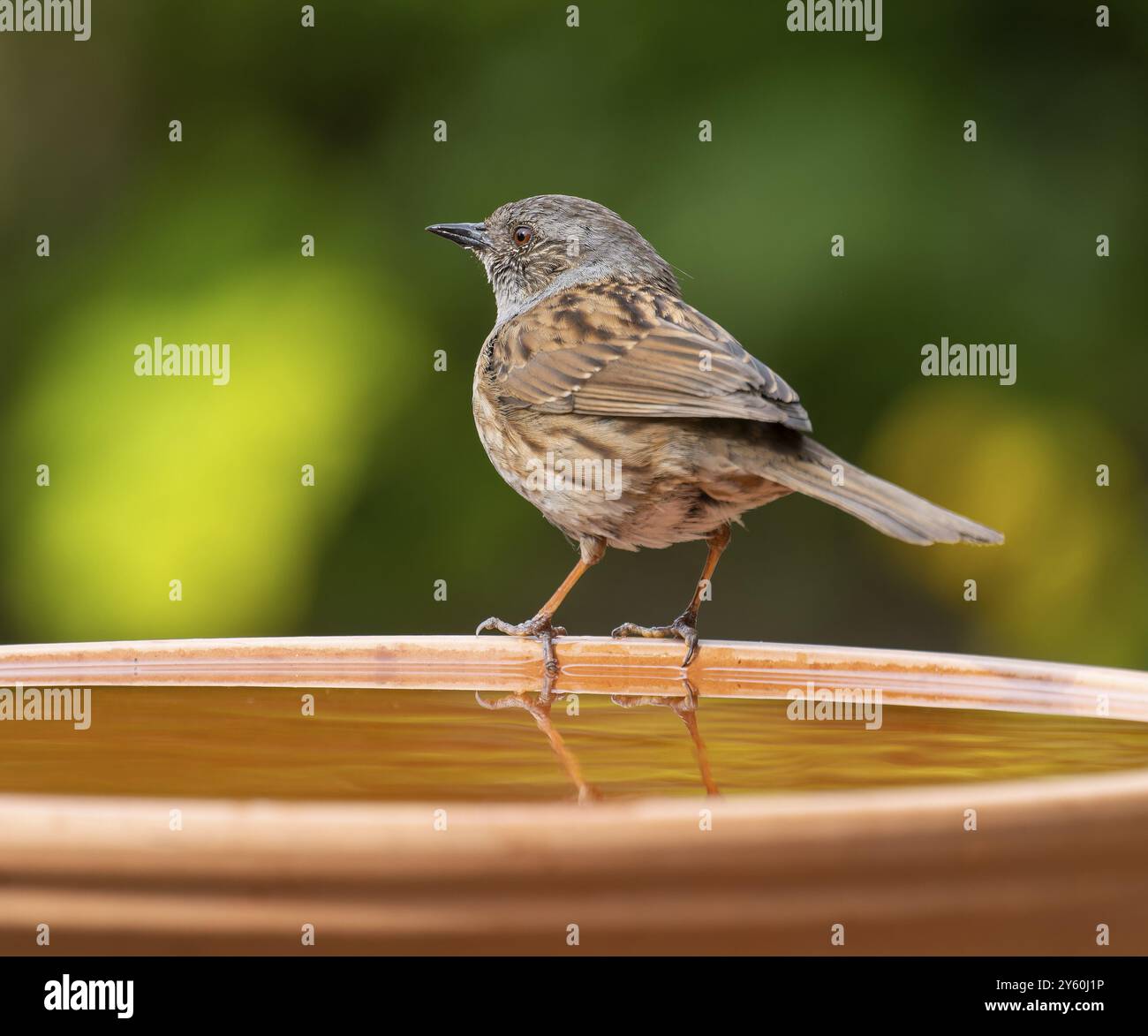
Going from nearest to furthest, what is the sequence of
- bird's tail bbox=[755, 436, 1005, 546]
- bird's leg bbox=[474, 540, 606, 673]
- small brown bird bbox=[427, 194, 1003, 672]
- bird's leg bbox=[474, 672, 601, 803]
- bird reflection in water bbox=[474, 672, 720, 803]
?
bird's leg bbox=[474, 672, 601, 803]
bird reflection in water bbox=[474, 672, 720, 803]
bird's tail bbox=[755, 436, 1005, 546]
bird's leg bbox=[474, 540, 606, 673]
small brown bird bbox=[427, 194, 1003, 672]

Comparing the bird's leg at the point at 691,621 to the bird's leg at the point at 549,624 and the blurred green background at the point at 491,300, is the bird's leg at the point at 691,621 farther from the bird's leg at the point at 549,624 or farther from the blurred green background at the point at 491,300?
the blurred green background at the point at 491,300

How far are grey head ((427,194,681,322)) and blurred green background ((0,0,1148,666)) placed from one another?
3.81ft

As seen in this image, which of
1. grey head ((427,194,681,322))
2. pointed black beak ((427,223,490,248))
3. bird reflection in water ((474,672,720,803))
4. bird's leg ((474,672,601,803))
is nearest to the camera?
bird's leg ((474,672,601,803))

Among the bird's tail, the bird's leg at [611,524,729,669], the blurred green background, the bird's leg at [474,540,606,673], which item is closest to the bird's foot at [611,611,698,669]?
the bird's leg at [611,524,729,669]

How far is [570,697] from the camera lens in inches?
119

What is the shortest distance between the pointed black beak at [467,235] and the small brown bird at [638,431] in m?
0.45

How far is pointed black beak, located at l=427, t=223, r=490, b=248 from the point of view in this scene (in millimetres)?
4781

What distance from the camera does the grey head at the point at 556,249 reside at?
4637mm

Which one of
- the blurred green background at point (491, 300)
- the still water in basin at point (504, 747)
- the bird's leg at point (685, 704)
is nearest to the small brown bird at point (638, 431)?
the bird's leg at point (685, 704)

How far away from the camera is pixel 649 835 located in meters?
1.47

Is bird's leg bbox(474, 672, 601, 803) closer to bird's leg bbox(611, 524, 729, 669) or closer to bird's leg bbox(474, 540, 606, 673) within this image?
bird's leg bbox(474, 540, 606, 673)

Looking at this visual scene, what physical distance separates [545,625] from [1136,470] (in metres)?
3.17

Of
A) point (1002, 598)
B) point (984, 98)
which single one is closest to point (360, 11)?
point (984, 98)

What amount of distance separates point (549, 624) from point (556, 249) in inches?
55.5
